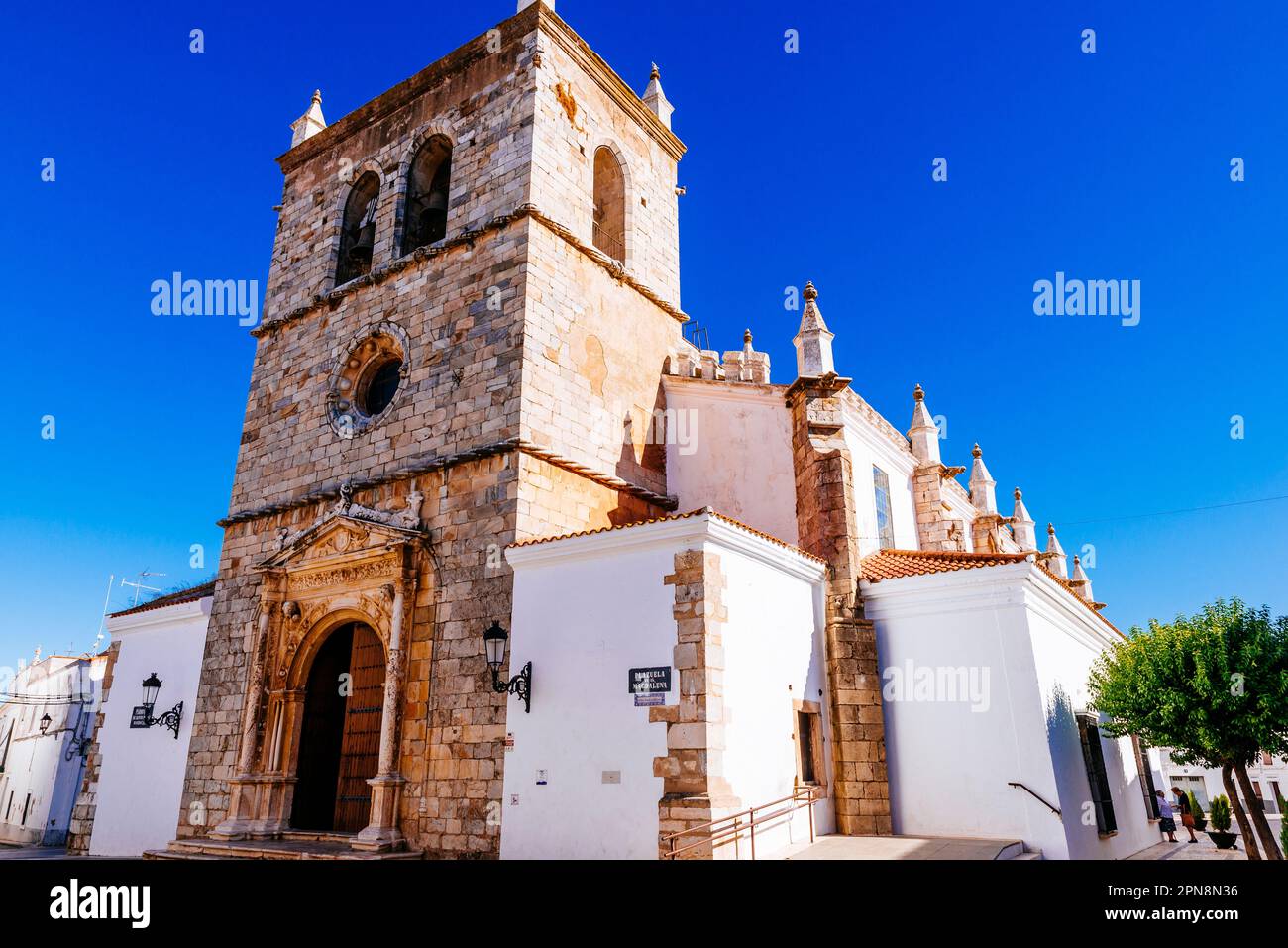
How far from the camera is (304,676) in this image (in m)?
13.8

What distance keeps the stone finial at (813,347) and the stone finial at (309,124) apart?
1302cm

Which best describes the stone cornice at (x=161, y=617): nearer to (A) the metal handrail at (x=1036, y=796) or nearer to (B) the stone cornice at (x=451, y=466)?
(B) the stone cornice at (x=451, y=466)

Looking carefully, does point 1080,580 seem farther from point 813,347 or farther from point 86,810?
point 86,810

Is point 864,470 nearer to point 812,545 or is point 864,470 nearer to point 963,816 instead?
point 812,545

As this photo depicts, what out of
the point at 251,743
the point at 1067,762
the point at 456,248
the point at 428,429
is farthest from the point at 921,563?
the point at 251,743

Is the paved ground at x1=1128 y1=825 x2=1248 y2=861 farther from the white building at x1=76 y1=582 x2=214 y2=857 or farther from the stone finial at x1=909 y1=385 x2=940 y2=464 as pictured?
the white building at x1=76 y1=582 x2=214 y2=857

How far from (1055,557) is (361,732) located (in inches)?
845

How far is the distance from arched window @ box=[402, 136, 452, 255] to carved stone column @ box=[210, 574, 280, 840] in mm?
7491

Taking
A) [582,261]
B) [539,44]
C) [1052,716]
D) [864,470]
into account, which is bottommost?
[1052,716]

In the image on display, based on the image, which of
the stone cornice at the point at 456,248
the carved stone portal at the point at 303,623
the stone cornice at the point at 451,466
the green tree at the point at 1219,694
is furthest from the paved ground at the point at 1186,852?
the stone cornice at the point at 456,248

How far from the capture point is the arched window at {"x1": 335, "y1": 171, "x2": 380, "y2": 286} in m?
17.4

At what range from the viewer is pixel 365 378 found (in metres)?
15.5

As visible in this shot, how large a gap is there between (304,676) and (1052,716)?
11.6 m

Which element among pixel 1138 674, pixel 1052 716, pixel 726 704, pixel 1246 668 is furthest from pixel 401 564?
pixel 1246 668
